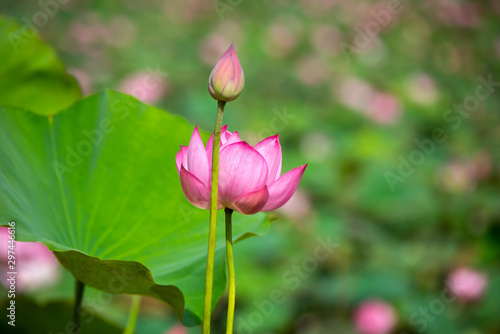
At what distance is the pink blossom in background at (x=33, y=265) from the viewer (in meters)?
0.96

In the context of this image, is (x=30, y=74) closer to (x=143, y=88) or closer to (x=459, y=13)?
(x=143, y=88)

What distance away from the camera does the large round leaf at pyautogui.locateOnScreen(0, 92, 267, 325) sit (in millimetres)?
469

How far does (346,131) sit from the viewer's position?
2.07 metres

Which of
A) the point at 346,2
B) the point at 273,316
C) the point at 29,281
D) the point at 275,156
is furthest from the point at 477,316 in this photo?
the point at 346,2

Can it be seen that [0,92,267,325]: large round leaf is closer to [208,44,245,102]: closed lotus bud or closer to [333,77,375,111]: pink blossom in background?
[208,44,245,102]: closed lotus bud

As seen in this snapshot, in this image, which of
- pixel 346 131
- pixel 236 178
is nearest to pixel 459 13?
pixel 346 131

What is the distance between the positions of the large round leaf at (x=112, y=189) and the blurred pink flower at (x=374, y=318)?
765 mm

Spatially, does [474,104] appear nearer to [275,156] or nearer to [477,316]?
[477,316]

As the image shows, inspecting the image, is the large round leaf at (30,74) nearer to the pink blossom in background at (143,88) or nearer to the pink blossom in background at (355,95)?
the pink blossom in background at (143,88)

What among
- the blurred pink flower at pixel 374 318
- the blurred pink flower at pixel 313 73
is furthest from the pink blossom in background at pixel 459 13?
the blurred pink flower at pixel 374 318

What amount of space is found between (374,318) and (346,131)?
104 centimetres

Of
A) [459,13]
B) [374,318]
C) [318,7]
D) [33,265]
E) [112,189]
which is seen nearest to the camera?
[112,189]

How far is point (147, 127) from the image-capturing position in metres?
0.55

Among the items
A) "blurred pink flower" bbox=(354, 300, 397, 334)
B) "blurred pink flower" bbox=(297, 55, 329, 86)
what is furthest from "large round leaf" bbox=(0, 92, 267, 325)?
"blurred pink flower" bbox=(297, 55, 329, 86)
